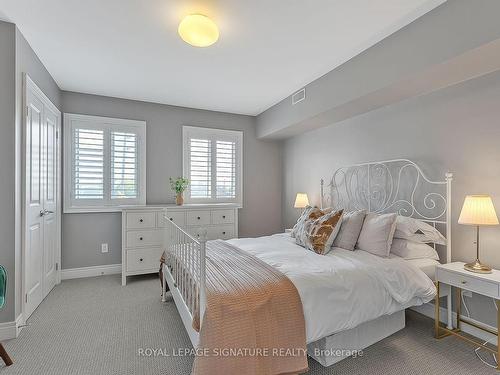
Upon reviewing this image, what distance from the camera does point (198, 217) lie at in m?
4.07

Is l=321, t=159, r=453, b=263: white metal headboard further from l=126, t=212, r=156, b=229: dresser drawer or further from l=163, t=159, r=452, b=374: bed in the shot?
l=126, t=212, r=156, b=229: dresser drawer

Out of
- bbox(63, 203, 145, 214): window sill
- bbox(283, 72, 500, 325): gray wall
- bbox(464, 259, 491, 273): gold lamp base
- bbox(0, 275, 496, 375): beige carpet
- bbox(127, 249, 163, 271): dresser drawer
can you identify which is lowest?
bbox(0, 275, 496, 375): beige carpet

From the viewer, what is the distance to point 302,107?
3.61 meters

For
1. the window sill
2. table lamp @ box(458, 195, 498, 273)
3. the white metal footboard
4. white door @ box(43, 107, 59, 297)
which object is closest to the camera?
the white metal footboard

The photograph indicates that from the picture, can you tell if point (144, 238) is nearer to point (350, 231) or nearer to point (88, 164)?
point (88, 164)

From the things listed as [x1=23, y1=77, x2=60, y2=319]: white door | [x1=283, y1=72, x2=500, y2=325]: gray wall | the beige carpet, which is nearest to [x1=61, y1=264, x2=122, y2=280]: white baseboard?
[x1=23, y1=77, x2=60, y2=319]: white door

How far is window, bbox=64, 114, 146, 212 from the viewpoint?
3.81 m

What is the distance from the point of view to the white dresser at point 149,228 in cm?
363

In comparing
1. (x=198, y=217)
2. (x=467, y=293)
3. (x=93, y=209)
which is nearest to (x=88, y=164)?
(x=93, y=209)

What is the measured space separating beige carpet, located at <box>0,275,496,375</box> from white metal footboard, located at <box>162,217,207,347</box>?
0.33m

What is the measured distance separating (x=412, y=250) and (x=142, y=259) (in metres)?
3.24

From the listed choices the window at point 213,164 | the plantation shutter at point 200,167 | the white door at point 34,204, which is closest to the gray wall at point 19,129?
the white door at point 34,204

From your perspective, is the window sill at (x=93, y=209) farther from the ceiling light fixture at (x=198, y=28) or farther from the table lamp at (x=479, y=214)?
the table lamp at (x=479, y=214)

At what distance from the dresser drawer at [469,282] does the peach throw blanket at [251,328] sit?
1.34 m
